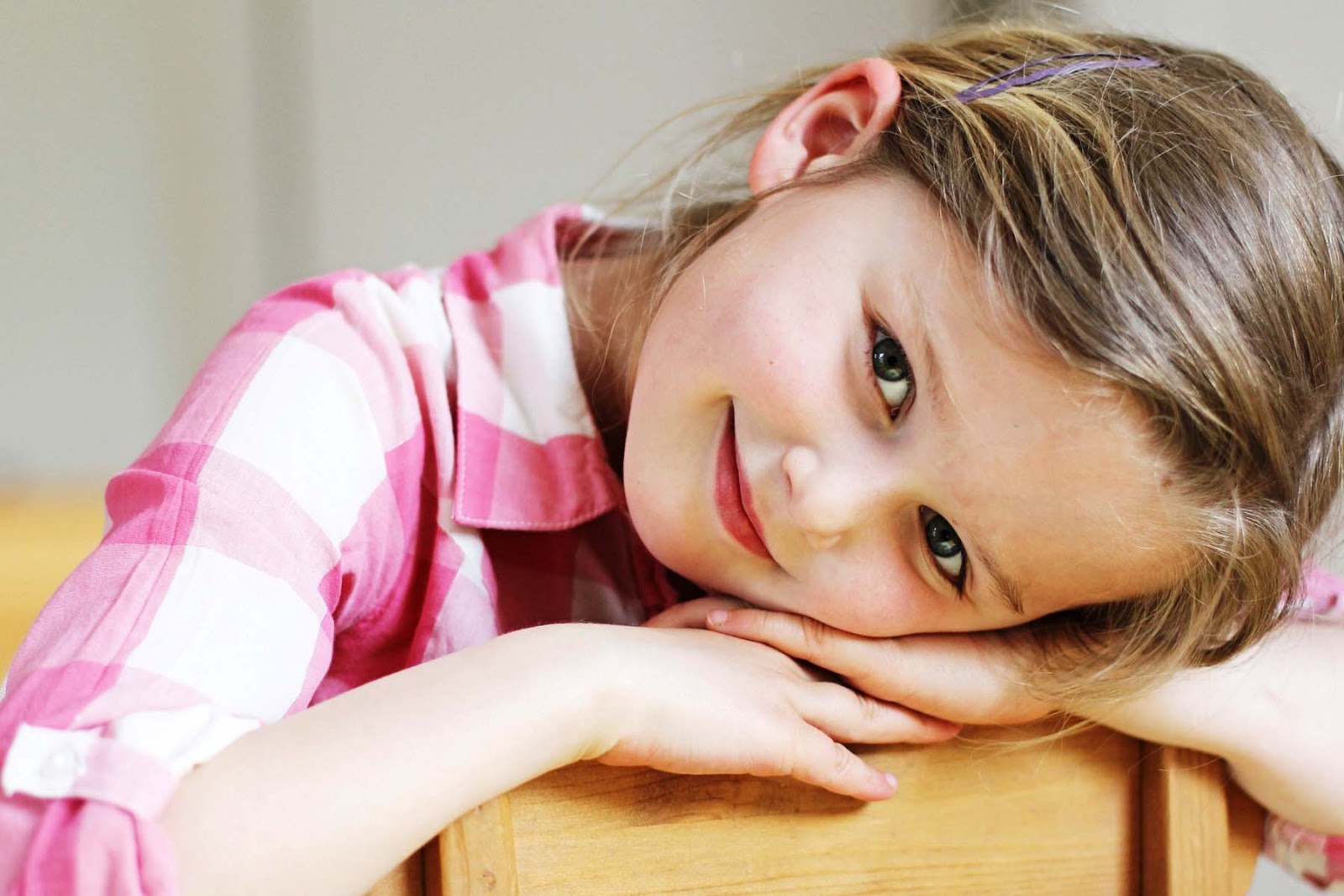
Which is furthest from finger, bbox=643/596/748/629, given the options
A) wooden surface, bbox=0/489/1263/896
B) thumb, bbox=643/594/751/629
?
wooden surface, bbox=0/489/1263/896

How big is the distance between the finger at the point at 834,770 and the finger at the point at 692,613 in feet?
0.32

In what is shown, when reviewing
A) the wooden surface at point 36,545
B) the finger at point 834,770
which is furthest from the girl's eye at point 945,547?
the wooden surface at point 36,545

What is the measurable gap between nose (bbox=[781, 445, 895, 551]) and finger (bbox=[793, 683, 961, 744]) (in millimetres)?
76

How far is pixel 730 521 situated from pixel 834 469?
2.8 inches

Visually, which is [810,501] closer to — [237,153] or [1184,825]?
[1184,825]

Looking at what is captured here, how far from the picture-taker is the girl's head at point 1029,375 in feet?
1.87

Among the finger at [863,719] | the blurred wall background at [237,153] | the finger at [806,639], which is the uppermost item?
the finger at [806,639]

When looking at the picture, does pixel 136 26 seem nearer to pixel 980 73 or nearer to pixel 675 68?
pixel 675 68

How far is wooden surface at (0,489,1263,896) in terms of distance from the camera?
1.75 ft

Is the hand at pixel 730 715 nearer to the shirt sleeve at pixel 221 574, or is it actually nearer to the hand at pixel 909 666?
the hand at pixel 909 666

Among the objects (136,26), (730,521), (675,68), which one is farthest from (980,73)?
(136,26)

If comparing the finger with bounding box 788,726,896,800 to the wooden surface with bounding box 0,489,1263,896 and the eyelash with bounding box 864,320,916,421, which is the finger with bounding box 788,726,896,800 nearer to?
the wooden surface with bounding box 0,489,1263,896

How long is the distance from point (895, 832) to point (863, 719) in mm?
54

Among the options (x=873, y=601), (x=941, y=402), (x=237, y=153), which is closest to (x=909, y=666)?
(x=873, y=601)
